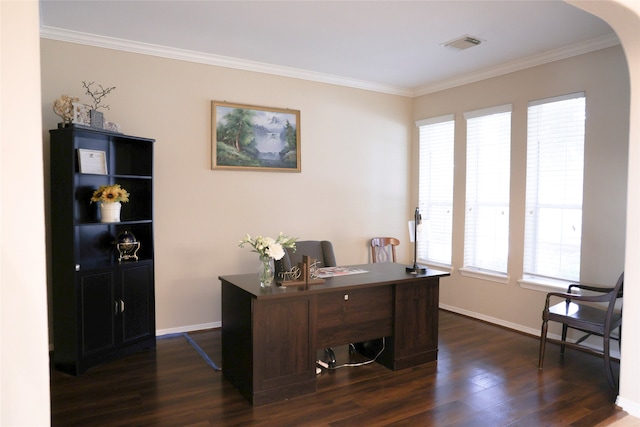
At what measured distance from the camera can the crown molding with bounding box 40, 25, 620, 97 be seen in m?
3.81

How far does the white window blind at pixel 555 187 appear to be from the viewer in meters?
4.11

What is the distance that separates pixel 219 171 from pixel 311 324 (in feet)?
7.36

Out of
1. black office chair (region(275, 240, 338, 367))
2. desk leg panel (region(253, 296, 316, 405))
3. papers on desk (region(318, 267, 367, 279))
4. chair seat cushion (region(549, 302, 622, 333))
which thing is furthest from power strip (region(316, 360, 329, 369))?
chair seat cushion (region(549, 302, 622, 333))

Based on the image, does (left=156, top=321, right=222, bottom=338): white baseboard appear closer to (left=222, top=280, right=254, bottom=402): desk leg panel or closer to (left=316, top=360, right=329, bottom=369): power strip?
(left=222, top=280, right=254, bottom=402): desk leg panel

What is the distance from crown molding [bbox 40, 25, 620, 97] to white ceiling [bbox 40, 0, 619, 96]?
0.4 inches

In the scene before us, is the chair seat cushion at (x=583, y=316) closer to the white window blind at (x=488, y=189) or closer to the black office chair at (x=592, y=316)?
the black office chair at (x=592, y=316)

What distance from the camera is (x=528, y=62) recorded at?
14.6ft

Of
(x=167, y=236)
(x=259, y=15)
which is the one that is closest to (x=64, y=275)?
(x=167, y=236)

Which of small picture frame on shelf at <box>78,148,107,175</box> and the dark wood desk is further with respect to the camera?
small picture frame on shelf at <box>78,148,107,175</box>

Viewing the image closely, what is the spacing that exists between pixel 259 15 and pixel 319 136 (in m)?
1.95

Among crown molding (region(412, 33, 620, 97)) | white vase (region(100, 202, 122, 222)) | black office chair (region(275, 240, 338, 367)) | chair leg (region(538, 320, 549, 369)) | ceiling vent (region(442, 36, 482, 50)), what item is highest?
ceiling vent (region(442, 36, 482, 50))

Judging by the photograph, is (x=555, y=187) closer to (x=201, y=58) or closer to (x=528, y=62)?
(x=528, y=62)

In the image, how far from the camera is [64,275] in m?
3.39

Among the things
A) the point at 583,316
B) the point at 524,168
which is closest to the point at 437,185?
the point at 524,168
